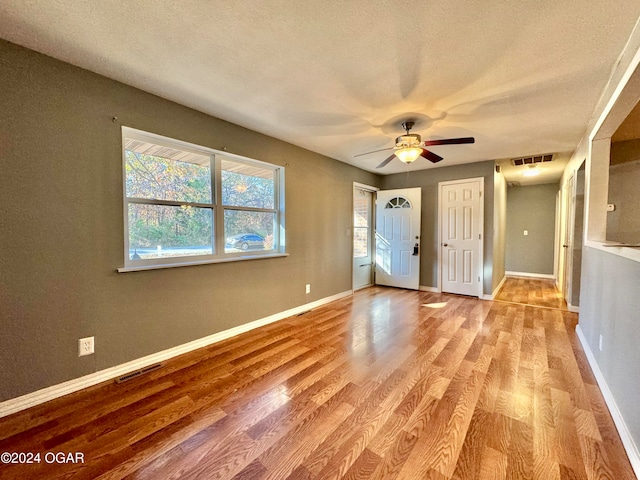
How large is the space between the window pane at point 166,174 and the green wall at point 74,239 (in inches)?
6.2

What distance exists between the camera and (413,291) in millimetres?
5258

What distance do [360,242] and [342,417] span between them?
400 centimetres

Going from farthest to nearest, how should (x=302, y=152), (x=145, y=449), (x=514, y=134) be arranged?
(x=302, y=152) < (x=514, y=134) < (x=145, y=449)

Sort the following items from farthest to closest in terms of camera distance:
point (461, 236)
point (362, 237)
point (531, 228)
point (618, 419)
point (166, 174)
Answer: point (531, 228), point (362, 237), point (461, 236), point (166, 174), point (618, 419)

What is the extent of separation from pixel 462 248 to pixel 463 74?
11.4ft

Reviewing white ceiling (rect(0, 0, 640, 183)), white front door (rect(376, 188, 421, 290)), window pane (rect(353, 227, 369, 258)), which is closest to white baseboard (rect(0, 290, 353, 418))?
white ceiling (rect(0, 0, 640, 183))

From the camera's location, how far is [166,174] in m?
2.62

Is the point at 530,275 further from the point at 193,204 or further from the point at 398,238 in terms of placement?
the point at 193,204

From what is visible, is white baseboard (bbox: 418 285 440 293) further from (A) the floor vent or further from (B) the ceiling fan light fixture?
(A) the floor vent

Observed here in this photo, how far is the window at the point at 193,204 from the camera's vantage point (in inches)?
95.7

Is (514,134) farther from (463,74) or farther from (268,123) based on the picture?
(268,123)

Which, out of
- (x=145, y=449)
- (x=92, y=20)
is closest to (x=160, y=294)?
(x=145, y=449)

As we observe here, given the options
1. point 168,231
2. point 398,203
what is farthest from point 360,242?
point 168,231

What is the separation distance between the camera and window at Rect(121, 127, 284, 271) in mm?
2432
